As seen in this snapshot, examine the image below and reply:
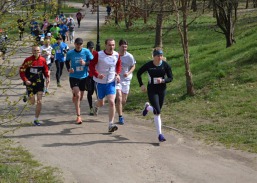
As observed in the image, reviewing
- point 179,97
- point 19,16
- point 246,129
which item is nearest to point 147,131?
point 246,129

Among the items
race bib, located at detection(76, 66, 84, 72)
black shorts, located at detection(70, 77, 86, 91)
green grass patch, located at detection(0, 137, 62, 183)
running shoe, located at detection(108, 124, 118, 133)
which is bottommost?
green grass patch, located at detection(0, 137, 62, 183)

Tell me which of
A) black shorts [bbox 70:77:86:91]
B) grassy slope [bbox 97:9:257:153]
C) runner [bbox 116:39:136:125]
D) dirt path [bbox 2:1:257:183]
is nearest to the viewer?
dirt path [bbox 2:1:257:183]

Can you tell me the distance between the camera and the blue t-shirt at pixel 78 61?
1192 cm

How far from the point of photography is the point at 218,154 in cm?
937

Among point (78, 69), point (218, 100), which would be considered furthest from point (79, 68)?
point (218, 100)

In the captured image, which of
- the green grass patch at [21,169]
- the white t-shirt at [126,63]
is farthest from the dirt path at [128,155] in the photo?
the white t-shirt at [126,63]

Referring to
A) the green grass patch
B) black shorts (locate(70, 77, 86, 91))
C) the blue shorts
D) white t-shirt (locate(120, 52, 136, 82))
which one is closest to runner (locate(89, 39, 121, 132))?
the blue shorts

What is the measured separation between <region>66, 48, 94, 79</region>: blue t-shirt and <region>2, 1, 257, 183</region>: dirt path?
112cm

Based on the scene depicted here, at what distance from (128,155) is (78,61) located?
11.4ft

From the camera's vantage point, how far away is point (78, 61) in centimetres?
1192

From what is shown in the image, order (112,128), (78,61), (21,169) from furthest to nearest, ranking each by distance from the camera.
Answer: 1. (78,61)
2. (112,128)
3. (21,169)

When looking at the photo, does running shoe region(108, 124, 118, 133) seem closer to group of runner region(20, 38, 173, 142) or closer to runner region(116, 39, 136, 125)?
group of runner region(20, 38, 173, 142)

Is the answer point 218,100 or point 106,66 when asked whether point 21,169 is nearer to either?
point 106,66

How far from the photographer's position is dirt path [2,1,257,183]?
809 centimetres
